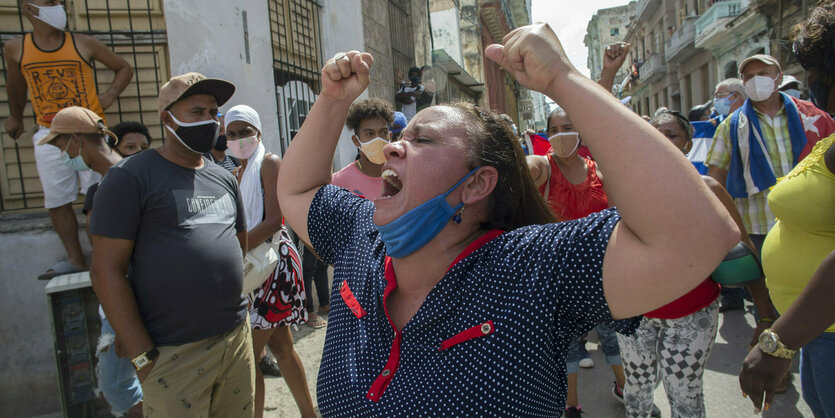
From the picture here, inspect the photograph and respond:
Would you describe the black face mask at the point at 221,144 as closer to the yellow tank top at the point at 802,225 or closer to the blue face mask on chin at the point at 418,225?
the blue face mask on chin at the point at 418,225

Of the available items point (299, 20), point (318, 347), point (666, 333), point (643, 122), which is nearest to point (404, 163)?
point (643, 122)

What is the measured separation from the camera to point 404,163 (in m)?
1.47

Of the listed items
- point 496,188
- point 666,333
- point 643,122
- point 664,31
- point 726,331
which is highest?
point 664,31

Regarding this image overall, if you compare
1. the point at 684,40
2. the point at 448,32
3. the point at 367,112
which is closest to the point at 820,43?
the point at 367,112

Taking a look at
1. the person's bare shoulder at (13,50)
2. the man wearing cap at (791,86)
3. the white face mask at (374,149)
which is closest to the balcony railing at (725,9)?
the man wearing cap at (791,86)

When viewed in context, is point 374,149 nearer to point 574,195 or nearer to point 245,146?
point 245,146

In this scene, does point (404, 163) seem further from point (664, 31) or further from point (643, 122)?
point (664, 31)

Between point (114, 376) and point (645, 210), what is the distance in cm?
308

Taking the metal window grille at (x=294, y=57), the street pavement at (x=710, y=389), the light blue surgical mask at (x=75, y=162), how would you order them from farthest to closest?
the metal window grille at (x=294, y=57)
the light blue surgical mask at (x=75, y=162)
the street pavement at (x=710, y=389)

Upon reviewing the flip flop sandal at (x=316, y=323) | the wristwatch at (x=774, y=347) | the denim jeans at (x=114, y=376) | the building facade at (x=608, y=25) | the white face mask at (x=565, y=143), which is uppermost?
the building facade at (x=608, y=25)

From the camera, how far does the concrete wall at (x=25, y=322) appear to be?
4.14 m

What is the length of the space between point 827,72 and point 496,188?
4.44 ft

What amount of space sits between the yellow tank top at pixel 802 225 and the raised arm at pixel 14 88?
18.9ft

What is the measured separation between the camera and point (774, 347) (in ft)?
5.45
